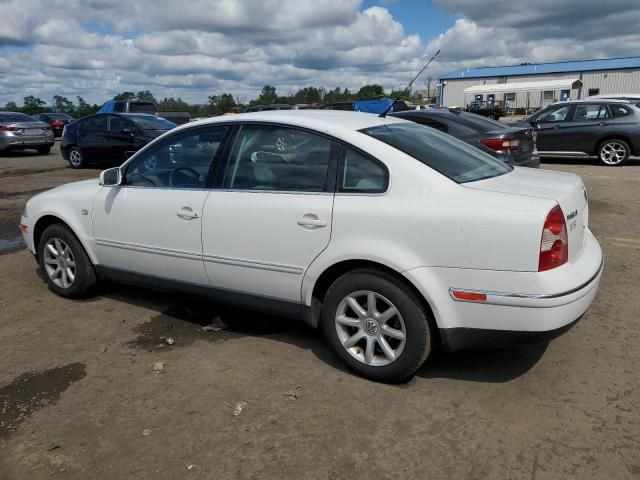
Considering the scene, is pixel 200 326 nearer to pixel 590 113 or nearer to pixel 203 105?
pixel 590 113

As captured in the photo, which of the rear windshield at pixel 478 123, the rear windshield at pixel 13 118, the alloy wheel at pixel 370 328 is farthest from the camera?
the rear windshield at pixel 13 118

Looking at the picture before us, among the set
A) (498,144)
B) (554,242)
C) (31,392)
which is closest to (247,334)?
(31,392)

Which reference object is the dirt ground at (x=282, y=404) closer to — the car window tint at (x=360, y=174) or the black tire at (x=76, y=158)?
the car window tint at (x=360, y=174)

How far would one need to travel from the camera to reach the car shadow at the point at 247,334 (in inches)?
137

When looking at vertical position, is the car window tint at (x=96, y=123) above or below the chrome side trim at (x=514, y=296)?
above

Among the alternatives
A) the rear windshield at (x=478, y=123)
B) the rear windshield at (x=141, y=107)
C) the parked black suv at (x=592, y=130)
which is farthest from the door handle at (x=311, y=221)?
the rear windshield at (x=141, y=107)

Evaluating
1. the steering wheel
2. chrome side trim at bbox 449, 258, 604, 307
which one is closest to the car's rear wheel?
the steering wheel

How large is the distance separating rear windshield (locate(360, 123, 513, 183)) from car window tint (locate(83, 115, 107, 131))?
12.2 m

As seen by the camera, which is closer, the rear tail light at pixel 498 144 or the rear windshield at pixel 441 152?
the rear windshield at pixel 441 152

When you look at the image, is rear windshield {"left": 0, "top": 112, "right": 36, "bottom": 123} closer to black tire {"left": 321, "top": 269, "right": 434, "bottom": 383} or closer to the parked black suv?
the parked black suv

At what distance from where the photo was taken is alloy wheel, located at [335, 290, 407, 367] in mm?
3206

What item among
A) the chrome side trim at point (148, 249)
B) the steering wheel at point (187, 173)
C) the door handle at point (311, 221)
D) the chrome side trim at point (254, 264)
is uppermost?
the steering wheel at point (187, 173)

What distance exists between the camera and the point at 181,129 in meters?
4.17

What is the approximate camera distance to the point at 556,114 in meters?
13.5
